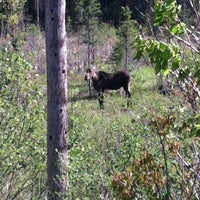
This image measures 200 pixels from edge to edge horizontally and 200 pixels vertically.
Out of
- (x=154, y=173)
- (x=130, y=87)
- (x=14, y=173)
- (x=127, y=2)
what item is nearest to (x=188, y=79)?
(x=154, y=173)

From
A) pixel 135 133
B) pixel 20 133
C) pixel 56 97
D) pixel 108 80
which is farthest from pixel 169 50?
pixel 108 80

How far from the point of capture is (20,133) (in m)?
8.45

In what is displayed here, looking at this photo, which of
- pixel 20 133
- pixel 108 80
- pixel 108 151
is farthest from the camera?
pixel 108 80

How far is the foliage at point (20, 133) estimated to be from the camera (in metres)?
7.98

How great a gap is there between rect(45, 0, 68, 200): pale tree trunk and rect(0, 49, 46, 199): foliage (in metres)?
0.53

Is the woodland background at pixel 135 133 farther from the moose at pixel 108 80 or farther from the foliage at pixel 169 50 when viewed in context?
the moose at pixel 108 80

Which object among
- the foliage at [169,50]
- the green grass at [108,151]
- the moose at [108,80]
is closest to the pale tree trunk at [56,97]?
the green grass at [108,151]

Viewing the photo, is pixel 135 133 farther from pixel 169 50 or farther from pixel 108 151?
pixel 169 50

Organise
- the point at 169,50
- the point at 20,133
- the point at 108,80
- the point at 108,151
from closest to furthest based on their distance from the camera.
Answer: the point at 169,50
the point at 108,151
the point at 20,133
the point at 108,80

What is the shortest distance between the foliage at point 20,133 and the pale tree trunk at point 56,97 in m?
0.53

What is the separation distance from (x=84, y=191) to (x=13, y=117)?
198 cm

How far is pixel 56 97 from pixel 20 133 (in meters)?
1.57

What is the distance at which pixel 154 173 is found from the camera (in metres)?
4.62

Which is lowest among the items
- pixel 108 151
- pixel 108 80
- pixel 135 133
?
pixel 108 80
